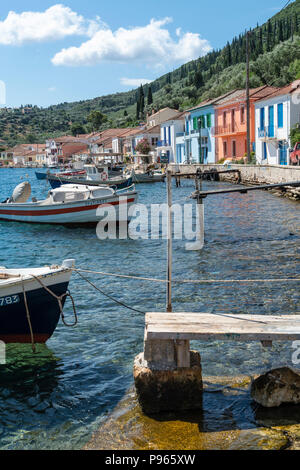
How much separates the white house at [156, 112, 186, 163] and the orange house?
538 inches

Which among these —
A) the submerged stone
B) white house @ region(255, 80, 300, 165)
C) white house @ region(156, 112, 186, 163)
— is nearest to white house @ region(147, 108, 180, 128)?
white house @ region(156, 112, 186, 163)

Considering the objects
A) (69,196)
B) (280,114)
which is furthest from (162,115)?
(69,196)

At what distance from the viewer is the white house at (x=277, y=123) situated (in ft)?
136

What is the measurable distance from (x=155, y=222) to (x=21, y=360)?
1881 centimetres

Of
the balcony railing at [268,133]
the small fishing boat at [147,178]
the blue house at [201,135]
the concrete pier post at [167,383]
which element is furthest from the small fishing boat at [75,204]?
the blue house at [201,135]

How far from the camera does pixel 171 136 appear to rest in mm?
77125

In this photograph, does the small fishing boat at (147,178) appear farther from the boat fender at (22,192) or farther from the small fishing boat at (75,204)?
the small fishing boat at (75,204)

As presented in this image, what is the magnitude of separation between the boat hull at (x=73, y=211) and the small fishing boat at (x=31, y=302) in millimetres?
15402


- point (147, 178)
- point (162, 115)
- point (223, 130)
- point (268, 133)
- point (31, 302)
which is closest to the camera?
point (31, 302)

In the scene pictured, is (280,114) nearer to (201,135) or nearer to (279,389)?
(201,135)

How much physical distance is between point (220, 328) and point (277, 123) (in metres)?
40.7

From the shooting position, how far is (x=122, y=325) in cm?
1029
